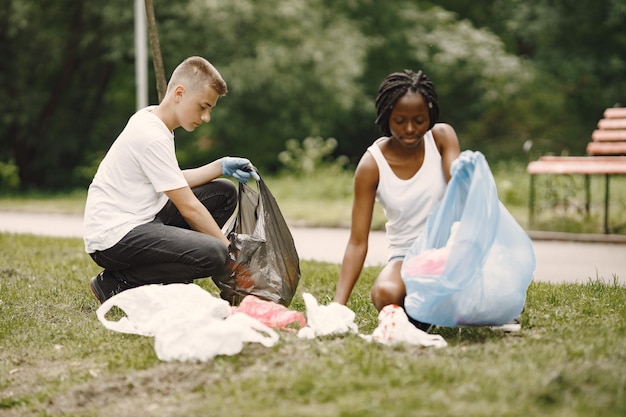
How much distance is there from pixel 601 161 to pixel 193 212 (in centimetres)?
540

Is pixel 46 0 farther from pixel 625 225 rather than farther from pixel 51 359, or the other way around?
pixel 51 359

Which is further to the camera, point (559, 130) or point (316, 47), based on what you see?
point (559, 130)

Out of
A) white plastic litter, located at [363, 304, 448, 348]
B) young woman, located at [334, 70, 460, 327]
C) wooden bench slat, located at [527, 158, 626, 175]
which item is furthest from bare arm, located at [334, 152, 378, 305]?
wooden bench slat, located at [527, 158, 626, 175]

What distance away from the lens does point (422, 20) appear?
847 inches

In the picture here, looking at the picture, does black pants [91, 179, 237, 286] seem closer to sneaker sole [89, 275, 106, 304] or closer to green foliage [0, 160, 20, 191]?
sneaker sole [89, 275, 106, 304]

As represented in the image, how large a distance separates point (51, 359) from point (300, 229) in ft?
19.3

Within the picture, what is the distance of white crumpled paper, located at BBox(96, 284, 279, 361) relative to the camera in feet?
12.2

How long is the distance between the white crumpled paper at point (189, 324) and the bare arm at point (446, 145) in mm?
1204

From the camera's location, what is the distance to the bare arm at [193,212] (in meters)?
4.73

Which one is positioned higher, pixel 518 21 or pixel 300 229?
pixel 518 21

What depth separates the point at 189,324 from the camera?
12.3 feet

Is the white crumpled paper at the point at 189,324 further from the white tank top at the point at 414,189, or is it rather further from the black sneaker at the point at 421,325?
the white tank top at the point at 414,189

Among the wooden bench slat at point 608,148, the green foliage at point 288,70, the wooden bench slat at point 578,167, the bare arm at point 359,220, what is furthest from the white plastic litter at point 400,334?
the green foliage at point 288,70

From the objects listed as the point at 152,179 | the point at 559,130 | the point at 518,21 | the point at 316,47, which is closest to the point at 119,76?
the point at 316,47
